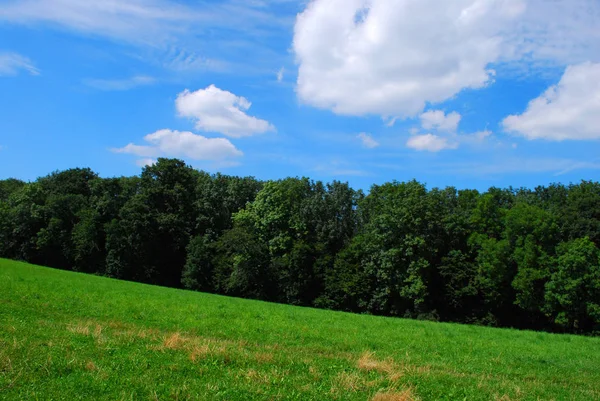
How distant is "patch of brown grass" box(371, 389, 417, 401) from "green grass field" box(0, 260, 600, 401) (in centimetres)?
3

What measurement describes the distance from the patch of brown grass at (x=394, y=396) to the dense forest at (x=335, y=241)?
127 feet

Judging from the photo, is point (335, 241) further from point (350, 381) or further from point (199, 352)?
point (350, 381)

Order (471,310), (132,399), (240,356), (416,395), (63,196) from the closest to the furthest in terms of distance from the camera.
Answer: (132,399)
(416,395)
(240,356)
(471,310)
(63,196)

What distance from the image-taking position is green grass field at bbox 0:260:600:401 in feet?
27.9

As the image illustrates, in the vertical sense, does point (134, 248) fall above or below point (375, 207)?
below

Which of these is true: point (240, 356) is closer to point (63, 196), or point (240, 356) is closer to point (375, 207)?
point (375, 207)

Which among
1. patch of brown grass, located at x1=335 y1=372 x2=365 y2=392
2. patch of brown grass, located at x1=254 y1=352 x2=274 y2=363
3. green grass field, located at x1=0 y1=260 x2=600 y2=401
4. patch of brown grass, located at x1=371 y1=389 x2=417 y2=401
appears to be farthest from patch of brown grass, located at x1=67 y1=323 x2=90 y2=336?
patch of brown grass, located at x1=371 y1=389 x2=417 y2=401

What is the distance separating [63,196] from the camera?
66625 millimetres

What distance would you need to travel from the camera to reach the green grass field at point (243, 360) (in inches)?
335

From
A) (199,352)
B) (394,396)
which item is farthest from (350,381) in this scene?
(199,352)

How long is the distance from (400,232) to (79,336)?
4140cm

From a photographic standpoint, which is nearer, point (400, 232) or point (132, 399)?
point (132, 399)

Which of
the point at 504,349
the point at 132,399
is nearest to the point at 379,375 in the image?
the point at 132,399

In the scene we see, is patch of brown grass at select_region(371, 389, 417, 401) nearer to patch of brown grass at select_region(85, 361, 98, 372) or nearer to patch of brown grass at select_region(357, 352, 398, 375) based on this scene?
patch of brown grass at select_region(357, 352, 398, 375)
